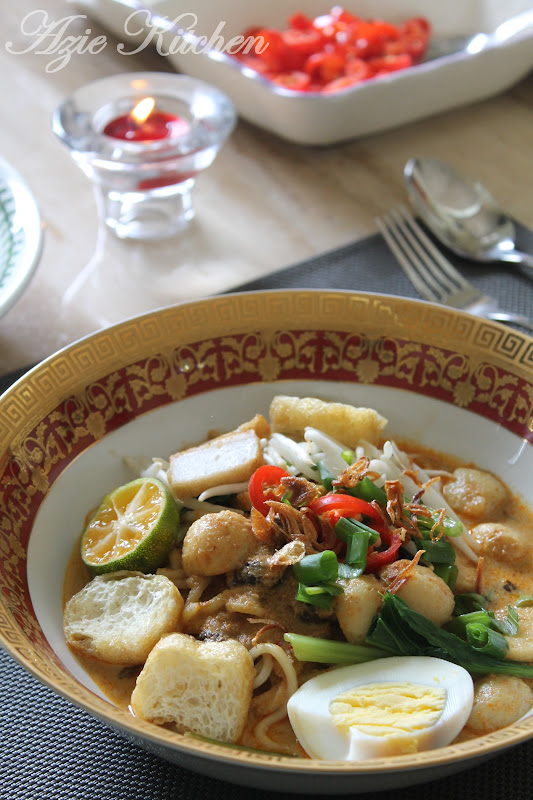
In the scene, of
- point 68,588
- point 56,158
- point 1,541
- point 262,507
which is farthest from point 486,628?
point 56,158

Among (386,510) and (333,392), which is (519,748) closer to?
(386,510)

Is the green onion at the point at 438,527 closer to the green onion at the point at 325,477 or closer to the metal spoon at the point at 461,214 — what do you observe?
the green onion at the point at 325,477

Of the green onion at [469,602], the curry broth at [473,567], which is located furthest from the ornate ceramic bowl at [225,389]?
the green onion at [469,602]

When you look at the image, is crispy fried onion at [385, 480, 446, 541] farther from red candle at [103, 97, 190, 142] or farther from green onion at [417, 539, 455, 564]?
red candle at [103, 97, 190, 142]

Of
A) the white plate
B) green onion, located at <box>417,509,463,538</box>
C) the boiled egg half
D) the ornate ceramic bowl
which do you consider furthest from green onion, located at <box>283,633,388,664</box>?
the white plate

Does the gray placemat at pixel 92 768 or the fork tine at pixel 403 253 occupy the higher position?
the fork tine at pixel 403 253
